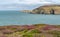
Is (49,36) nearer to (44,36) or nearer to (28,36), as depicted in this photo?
(44,36)

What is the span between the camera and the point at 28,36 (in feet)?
65.4

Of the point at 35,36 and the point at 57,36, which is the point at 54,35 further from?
the point at 35,36

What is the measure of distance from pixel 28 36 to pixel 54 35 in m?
2.43

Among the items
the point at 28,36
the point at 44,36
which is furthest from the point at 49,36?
the point at 28,36

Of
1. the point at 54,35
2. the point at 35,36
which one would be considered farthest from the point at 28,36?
the point at 54,35

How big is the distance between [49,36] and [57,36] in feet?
2.42

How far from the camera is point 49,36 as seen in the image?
19.8m

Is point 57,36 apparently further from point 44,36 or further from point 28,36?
point 28,36

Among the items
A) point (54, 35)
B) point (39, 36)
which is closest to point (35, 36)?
point (39, 36)

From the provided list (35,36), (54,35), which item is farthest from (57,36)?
(35,36)

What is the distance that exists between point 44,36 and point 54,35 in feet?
3.90

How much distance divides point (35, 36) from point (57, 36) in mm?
2019

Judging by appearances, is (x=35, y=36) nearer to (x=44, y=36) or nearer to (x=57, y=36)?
(x=44, y=36)

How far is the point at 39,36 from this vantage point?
19.4 metres
